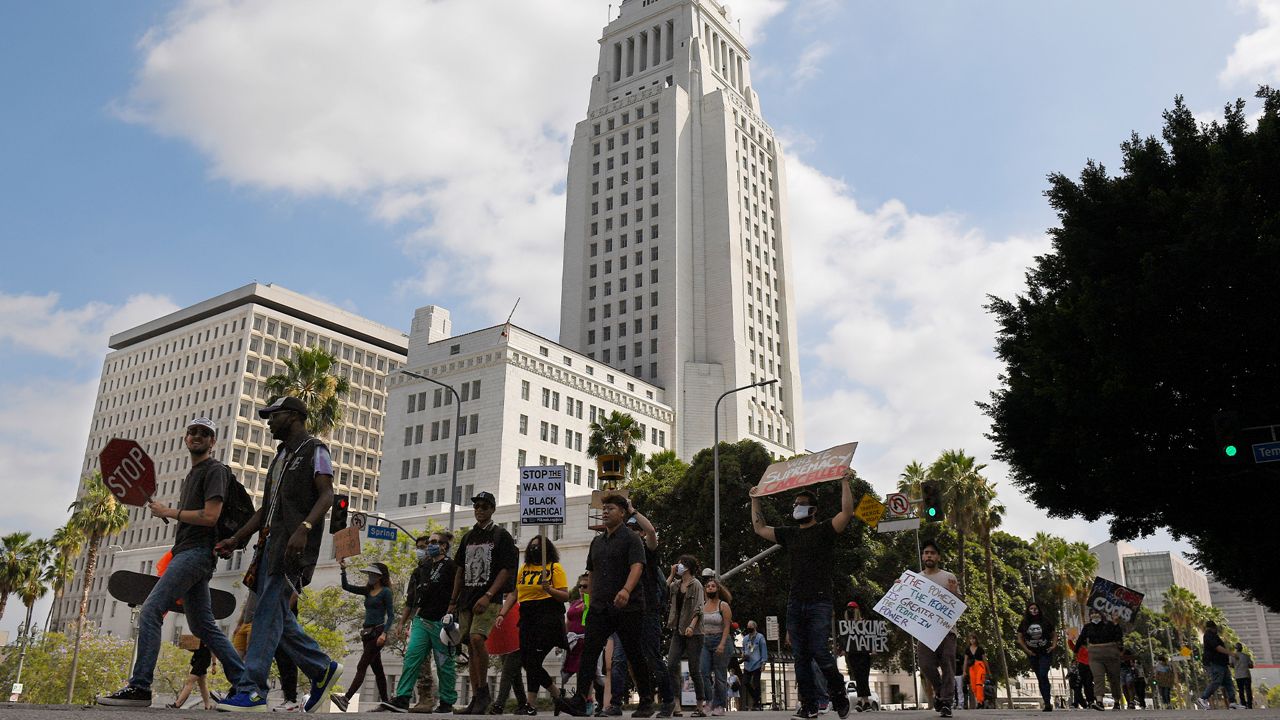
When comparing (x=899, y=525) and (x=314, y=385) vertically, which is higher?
(x=314, y=385)

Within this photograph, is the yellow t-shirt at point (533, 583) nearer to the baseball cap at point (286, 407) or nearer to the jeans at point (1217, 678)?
the baseball cap at point (286, 407)

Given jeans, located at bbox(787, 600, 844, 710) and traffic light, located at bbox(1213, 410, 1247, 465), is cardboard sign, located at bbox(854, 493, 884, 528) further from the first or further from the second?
jeans, located at bbox(787, 600, 844, 710)

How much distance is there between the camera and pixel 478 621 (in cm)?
943

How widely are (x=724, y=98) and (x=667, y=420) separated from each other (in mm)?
34005

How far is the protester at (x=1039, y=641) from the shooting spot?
1417cm

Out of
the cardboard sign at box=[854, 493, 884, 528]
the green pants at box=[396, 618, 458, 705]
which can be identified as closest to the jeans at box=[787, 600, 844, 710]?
the green pants at box=[396, 618, 458, 705]

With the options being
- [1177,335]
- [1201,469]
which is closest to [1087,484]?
[1201,469]

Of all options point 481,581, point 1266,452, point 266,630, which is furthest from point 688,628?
point 1266,452

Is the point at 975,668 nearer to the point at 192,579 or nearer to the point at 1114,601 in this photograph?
the point at 1114,601

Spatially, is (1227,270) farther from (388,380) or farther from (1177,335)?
(388,380)

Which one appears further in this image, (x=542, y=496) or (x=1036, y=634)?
(x=1036, y=634)

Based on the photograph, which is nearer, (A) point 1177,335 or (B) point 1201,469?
(A) point 1177,335

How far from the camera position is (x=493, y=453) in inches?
2562

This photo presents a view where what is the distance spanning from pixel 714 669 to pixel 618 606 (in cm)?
503
